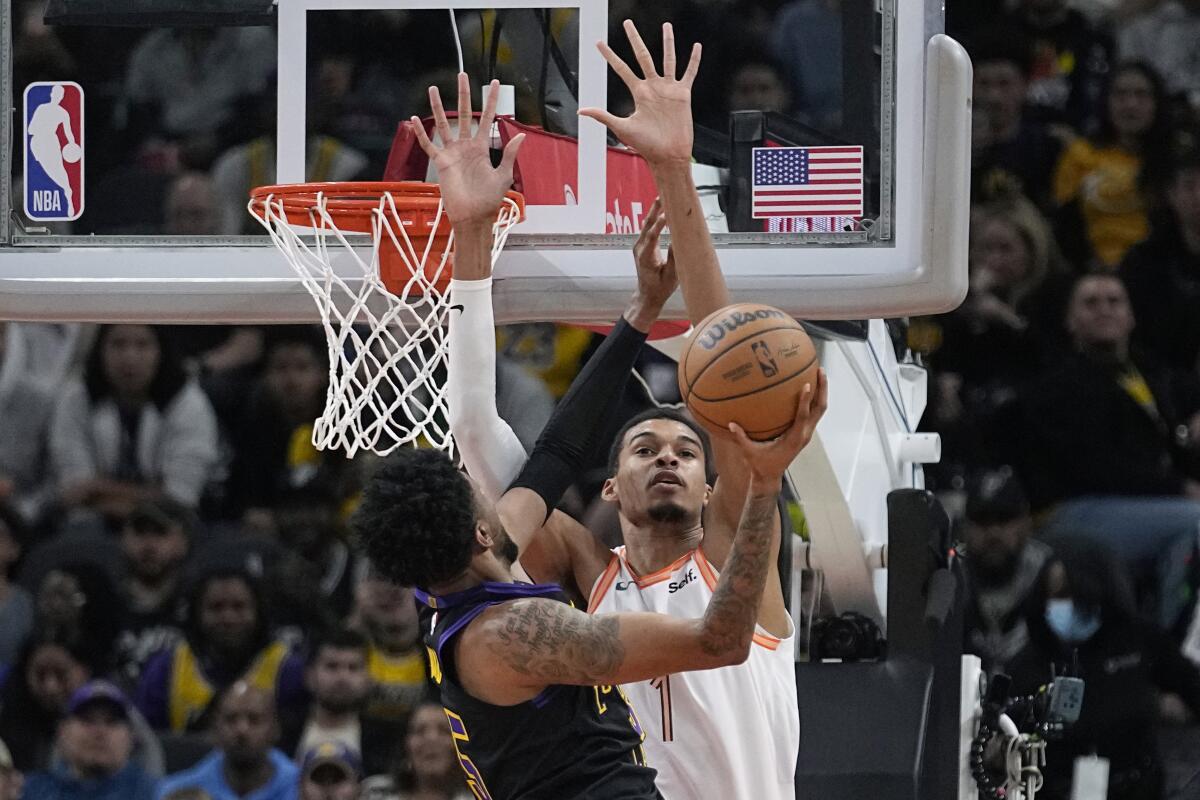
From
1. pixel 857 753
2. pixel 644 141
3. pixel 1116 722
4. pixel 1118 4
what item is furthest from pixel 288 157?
pixel 1118 4

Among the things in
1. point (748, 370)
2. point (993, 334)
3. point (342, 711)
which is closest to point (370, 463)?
point (342, 711)

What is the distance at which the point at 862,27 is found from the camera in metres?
3.99

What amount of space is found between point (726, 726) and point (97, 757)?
3323 millimetres

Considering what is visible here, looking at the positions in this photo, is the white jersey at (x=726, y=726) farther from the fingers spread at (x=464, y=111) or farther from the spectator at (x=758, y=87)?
the spectator at (x=758, y=87)

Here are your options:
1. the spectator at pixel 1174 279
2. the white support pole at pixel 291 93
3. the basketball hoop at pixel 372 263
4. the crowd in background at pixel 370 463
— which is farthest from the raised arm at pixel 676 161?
the spectator at pixel 1174 279

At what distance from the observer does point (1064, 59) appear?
298 inches

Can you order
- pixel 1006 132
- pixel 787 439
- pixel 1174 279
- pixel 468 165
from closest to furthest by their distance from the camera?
pixel 787 439 < pixel 468 165 < pixel 1174 279 < pixel 1006 132

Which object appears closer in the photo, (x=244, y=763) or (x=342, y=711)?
(x=244, y=763)

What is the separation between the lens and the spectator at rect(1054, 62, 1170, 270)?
716cm

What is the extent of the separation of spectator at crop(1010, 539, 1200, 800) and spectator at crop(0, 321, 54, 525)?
3755mm

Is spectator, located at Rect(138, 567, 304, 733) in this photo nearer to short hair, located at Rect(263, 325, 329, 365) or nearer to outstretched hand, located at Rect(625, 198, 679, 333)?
short hair, located at Rect(263, 325, 329, 365)

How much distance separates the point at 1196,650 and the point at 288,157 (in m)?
3.81

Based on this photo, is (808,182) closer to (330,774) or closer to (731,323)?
(731,323)

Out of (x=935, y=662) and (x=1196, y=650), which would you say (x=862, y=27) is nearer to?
(x=935, y=662)
